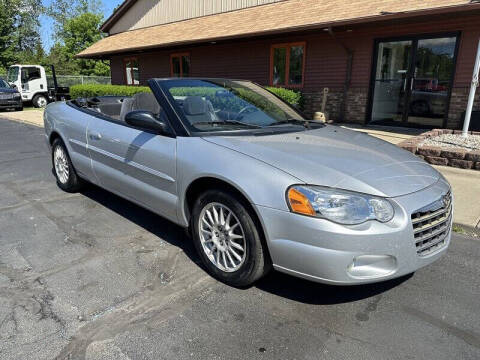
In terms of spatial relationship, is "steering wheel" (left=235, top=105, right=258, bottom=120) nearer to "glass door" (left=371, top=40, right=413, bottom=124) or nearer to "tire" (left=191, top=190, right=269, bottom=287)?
"tire" (left=191, top=190, right=269, bottom=287)

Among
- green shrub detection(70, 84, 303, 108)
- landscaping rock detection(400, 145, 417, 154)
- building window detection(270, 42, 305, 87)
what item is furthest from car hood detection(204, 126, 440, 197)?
building window detection(270, 42, 305, 87)

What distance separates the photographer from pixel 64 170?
4.96 meters

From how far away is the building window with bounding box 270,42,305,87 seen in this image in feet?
A: 42.2

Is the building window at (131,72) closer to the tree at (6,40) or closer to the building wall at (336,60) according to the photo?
the building wall at (336,60)

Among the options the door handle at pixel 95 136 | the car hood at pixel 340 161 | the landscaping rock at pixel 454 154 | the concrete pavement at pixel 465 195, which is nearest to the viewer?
the car hood at pixel 340 161

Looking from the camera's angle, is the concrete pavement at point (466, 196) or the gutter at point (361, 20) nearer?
the concrete pavement at point (466, 196)

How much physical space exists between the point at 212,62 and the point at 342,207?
14.7 meters

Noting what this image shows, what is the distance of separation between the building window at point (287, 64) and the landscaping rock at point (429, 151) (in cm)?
706

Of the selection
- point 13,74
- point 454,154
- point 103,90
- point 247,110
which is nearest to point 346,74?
point 454,154

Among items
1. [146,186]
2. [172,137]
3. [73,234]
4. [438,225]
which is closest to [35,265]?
[73,234]

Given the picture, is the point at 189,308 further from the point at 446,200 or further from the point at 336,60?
the point at 336,60

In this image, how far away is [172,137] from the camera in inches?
121

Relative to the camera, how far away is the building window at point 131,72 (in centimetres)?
2088

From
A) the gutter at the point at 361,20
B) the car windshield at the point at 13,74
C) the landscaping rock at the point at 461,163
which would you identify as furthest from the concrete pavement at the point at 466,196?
the car windshield at the point at 13,74
